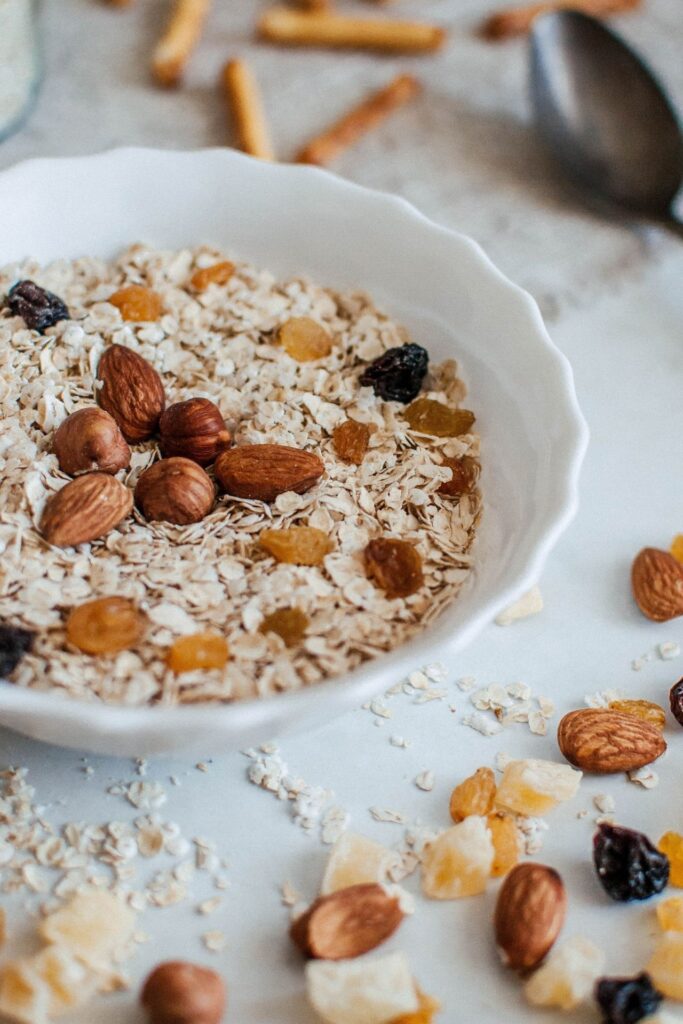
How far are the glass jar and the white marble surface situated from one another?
42 mm

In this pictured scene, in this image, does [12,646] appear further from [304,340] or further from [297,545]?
[304,340]

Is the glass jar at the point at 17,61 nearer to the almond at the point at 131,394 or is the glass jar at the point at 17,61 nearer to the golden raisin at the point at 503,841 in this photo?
the almond at the point at 131,394

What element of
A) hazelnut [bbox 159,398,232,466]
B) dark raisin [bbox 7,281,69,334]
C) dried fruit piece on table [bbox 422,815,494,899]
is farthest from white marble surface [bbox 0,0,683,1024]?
dark raisin [bbox 7,281,69,334]

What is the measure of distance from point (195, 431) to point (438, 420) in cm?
19

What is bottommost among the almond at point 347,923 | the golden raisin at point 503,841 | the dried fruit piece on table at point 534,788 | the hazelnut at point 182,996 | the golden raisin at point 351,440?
the hazelnut at point 182,996

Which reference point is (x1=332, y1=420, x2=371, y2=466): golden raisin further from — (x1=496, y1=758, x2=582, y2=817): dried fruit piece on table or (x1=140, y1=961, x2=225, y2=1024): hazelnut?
(x1=140, y1=961, x2=225, y2=1024): hazelnut

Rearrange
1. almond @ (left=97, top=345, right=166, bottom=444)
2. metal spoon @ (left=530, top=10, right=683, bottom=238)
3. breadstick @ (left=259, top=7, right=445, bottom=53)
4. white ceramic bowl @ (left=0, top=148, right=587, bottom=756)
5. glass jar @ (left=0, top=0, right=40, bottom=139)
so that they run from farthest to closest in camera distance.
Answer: breadstick @ (left=259, top=7, right=445, bottom=53), metal spoon @ (left=530, top=10, right=683, bottom=238), glass jar @ (left=0, top=0, right=40, bottom=139), almond @ (left=97, top=345, right=166, bottom=444), white ceramic bowl @ (left=0, top=148, right=587, bottom=756)

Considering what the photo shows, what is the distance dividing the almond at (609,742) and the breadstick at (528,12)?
3.24 feet

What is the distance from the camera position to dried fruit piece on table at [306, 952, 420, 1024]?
634mm

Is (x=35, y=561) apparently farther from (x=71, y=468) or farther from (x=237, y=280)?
(x=237, y=280)

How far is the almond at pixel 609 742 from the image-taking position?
774mm

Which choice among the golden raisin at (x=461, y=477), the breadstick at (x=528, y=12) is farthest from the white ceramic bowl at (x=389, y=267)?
the breadstick at (x=528, y=12)

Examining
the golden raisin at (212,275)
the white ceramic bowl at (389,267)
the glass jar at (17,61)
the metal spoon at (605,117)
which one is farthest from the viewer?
the metal spoon at (605,117)

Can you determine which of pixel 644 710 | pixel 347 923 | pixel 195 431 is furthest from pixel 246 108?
pixel 347 923
